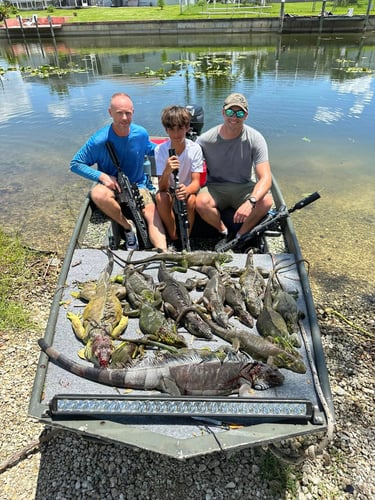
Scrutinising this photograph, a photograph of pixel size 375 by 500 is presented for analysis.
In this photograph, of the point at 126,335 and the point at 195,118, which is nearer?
the point at 126,335

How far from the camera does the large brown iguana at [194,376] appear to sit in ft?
11.1

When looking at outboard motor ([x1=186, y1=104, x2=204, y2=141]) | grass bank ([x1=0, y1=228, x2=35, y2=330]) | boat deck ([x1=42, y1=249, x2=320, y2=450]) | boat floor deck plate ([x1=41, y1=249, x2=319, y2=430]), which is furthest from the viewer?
outboard motor ([x1=186, y1=104, x2=204, y2=141])

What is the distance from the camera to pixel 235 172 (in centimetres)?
627

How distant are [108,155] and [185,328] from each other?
343 centimetres

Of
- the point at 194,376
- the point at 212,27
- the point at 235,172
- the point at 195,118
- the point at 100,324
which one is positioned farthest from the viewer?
the point at 212,27

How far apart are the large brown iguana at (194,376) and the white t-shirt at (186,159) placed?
3.16m

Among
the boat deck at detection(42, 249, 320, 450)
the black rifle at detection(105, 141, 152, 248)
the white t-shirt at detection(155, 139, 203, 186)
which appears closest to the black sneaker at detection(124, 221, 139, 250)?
the black rifle at detection(105, 141, 152, 248)

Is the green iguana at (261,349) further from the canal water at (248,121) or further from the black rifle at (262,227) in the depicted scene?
the canal water at (248,121)

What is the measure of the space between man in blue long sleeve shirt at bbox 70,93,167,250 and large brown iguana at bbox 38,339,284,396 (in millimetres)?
2599

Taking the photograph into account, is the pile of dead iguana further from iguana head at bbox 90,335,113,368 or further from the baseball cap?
the baseball cap

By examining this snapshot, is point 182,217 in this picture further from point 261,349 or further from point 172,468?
point 172,468

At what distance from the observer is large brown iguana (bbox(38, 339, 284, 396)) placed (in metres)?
3.38

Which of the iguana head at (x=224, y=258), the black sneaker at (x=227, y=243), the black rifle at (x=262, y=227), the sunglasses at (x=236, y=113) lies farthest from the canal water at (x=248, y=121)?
the sunglasses at (x=236, y=113)

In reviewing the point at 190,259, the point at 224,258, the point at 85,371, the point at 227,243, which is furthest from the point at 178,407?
the point at 227,243
